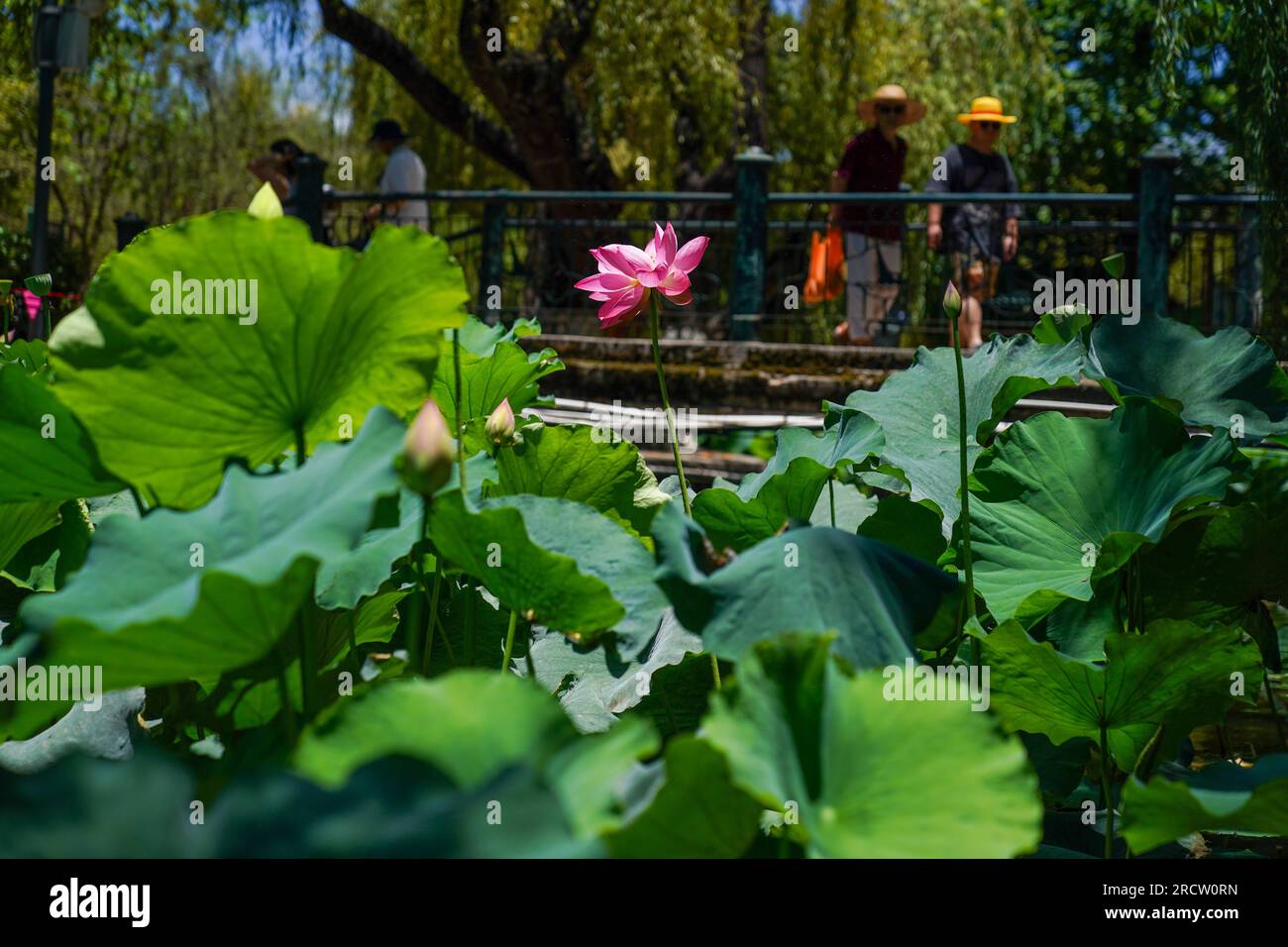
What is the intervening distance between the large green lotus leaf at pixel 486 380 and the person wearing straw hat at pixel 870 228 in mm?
6373

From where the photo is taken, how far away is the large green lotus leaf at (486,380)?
98cm

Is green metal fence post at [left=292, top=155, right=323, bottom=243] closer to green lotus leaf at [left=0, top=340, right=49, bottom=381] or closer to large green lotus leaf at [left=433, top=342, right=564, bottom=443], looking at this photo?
green lotus leaf at [left=0, top=340, right=49, bottom=381]

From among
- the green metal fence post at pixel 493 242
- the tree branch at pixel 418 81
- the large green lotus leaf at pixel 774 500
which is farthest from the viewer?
the tree branch at pixel 418 81

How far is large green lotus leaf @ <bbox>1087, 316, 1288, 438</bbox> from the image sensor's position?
3.20ft

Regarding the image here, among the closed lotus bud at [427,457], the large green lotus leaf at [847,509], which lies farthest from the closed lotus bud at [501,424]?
the closed lotus bud at [427,457]

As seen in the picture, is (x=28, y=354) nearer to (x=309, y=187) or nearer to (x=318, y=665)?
(x=318, y=665)

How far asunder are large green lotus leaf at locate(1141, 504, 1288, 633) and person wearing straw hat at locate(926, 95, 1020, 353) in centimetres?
610

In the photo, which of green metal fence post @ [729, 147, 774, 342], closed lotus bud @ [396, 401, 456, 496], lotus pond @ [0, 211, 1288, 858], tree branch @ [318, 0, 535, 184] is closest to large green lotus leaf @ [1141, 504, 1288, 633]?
lotus pond @ [0, 211, 1288, 858]

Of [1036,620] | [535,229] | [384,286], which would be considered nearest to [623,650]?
[384,286]

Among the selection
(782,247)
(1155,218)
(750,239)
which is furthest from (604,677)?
(782,247)

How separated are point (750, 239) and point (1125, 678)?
22.3ft

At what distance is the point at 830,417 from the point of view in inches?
37.4

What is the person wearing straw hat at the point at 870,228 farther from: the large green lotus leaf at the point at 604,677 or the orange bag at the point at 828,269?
the large green lotus leaf at the point at 604,677
